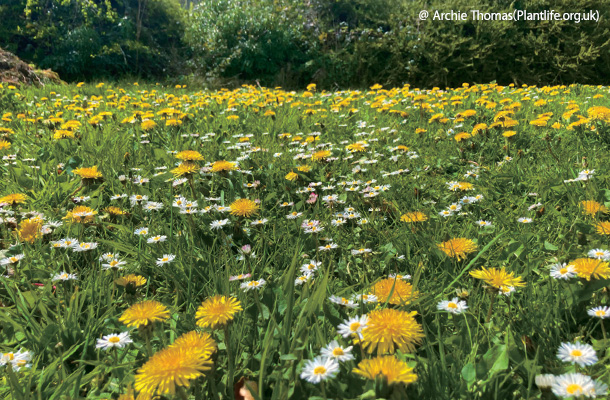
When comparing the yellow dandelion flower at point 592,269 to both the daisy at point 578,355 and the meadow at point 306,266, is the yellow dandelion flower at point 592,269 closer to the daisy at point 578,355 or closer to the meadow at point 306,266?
the meadow at point 306,266

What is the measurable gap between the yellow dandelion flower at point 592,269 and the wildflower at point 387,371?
0.61 m

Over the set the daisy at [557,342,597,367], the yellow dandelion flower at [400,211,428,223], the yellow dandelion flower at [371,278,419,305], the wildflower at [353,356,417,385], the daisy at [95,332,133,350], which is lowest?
the yellow dandelion flower at [400,211,428,223]

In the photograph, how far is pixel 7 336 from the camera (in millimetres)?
1119

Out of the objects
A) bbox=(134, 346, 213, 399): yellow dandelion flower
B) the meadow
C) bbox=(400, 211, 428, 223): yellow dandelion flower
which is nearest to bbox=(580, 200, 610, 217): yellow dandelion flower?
the meadow

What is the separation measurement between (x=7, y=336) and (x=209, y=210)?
0.82 meters

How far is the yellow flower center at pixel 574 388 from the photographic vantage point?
664 millimetres

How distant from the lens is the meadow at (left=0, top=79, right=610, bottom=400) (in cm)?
86

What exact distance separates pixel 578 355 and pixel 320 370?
1.66ft

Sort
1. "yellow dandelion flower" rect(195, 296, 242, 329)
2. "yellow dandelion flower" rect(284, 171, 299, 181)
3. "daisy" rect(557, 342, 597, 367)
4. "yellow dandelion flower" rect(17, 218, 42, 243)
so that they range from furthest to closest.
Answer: "yellow dandelion flower" rect(284, 171, 299, 181)
"yellow dandelion flower" rect(17, 218, 42, 243)
"yellow dandelion flower" rect(195, 296, 242, 329)
"daisy" rect(557, 342, 597, 367)

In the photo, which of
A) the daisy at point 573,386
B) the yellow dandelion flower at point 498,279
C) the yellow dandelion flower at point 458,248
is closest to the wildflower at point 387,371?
the daisy at point 573,386

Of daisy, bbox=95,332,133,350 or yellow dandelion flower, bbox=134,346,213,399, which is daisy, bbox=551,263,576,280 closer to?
yellow dandelion flower, bbox=134,346,213,399

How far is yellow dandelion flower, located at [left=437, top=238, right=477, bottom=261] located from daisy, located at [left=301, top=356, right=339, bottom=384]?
71cm

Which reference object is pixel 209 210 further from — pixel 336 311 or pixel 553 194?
pixel 553 194

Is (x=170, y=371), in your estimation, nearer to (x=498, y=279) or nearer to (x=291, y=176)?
(x=498, y=279)
